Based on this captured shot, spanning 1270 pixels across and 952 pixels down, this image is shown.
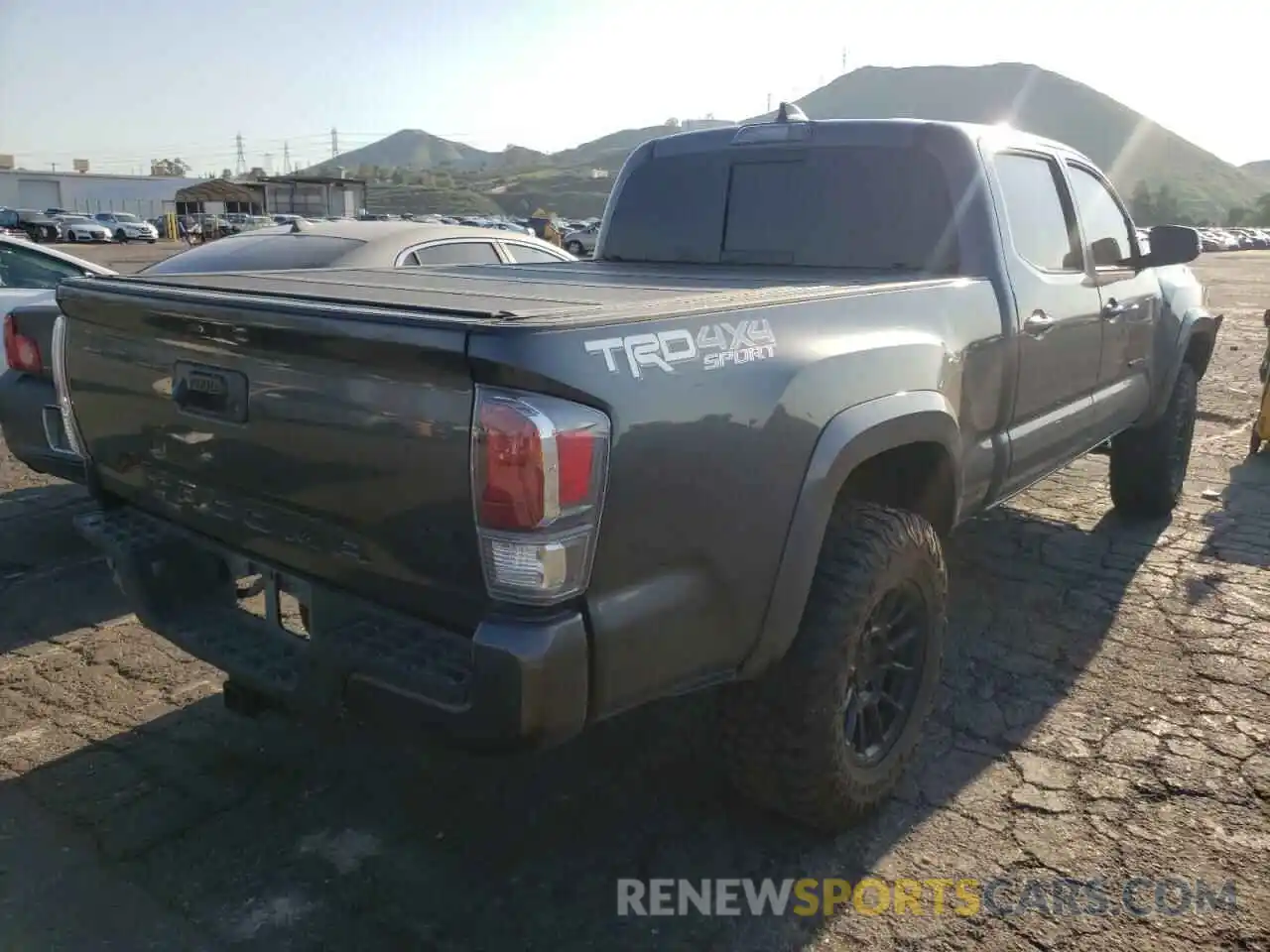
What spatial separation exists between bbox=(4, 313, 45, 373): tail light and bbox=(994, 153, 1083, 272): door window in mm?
4135

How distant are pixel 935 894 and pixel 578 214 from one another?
446 feet

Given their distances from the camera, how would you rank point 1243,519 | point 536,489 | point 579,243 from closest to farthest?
point 536,489 → point 1243,519 → point 579,243

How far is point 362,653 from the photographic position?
2234 millimetres

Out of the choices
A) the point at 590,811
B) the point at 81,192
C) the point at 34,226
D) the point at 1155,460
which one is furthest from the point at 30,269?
the point at 81,192

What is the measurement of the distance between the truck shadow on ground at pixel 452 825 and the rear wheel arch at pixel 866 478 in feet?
1.59

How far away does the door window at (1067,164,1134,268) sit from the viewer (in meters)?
4.61

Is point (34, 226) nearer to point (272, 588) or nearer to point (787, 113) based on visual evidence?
point (787, 113)

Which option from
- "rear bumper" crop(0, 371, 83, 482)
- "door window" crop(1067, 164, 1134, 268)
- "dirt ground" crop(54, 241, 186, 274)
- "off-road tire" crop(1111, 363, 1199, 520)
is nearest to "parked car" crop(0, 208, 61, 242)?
"dirt ground" crop(54, 241, 186, 274)

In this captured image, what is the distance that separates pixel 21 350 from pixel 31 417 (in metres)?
0.31

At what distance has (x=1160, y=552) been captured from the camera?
5410 mm

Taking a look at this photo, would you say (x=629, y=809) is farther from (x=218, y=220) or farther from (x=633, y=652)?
(x=218, y=220)

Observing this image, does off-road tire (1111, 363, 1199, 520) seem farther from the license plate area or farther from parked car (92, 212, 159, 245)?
parked car (92, 212, 159, 245)

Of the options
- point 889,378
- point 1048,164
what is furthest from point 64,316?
point 1048,164

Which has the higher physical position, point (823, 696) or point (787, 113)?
point (787, 113)
